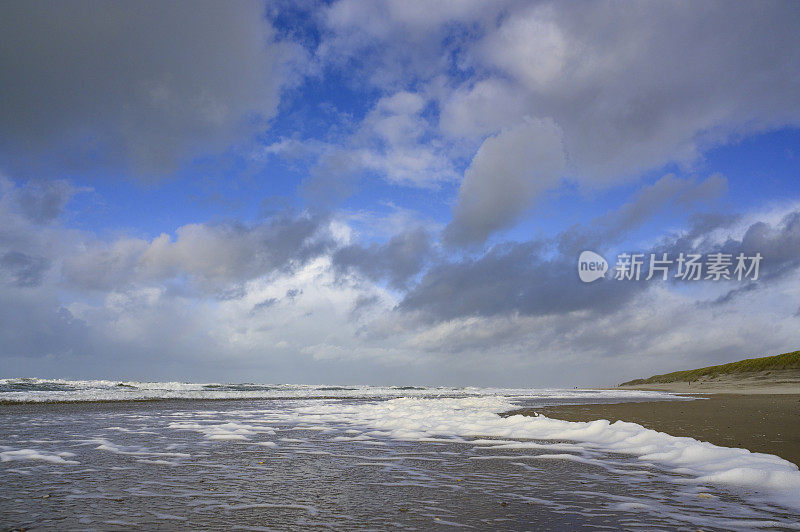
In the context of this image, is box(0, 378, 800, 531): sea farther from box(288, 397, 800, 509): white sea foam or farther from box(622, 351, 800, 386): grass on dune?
box(622, 351, 800, 386): grass on dune

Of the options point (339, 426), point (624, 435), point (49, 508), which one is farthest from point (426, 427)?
point (49, 508)

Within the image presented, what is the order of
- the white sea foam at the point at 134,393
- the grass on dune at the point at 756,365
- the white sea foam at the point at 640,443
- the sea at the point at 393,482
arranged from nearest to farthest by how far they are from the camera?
1. the sea at the point at 393,482
2. the white sea foam at the point at 640,443
3. the white sea foam at the point at 134,393
4. the grass on dune at the point at 756,365

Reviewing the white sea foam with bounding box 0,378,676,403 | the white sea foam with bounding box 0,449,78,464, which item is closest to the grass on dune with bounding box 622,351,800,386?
the white sea foam with bounding box 0,378,676,403

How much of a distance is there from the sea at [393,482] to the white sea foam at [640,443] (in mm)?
34

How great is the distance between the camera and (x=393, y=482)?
6336mm

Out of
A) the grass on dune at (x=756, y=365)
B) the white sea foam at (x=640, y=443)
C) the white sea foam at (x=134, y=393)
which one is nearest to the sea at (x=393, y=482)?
the white sea foam at (x=640, y=443)

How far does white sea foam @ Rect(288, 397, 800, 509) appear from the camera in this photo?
604 centimetres

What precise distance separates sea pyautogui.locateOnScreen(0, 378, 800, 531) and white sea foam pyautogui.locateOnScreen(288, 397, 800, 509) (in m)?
0.03

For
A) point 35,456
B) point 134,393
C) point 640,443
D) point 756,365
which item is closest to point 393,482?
point 640,443

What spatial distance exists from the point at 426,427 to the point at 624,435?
4.95 metres

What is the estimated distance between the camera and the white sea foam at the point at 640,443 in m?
6.04

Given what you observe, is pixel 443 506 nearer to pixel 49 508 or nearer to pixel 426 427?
pixel 49 508

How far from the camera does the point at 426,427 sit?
13.1 meters

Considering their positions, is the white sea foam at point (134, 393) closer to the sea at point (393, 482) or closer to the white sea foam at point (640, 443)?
the white sea foam at point (640, 443)
